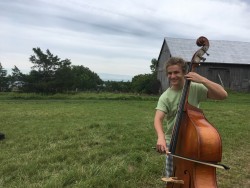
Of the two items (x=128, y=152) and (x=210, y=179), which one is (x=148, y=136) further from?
(x=210, y=179)

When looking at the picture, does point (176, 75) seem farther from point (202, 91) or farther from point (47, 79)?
point (47, 79)

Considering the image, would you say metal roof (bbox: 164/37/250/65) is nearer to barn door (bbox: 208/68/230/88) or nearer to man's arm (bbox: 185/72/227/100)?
barn door (bbox: 208/68/230/88)

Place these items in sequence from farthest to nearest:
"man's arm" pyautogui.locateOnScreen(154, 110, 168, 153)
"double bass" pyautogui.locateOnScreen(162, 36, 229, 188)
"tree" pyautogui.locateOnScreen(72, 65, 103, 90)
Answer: "tree" pyautogui.locateOnScreen(72, 65, 103, 90), "man's arm" pyautogui.locateOnScreen(154, 110, 168, 153), "double bass" pyautogui.locateOnScreen(162, 36, 229, 188)

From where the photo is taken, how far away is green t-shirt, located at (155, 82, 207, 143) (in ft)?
12.7

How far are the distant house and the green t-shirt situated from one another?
105 feet

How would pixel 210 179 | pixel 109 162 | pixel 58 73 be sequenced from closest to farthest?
pixel 210 179 → pixel 109 162 → pixel 58 73

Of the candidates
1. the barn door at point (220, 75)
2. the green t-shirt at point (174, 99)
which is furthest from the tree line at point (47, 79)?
the green t-shirt at point (174, 99)

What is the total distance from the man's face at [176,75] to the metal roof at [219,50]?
31826 mm

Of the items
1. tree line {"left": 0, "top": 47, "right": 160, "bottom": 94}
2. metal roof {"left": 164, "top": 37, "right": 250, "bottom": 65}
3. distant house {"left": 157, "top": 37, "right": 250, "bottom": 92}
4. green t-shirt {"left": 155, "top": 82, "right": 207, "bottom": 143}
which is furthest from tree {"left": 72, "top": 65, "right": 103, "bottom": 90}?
green t-shirt {"left": 155, "top": 82, "right": 207, "bottom": 143}

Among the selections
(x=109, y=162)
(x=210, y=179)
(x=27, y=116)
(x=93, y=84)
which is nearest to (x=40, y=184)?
(x=109, y=162)

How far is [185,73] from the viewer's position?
3928 mm

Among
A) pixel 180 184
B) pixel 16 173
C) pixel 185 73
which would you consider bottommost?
pixel 16 173

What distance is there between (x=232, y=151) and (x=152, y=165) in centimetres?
243

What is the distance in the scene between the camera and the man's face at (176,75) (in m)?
3.87
